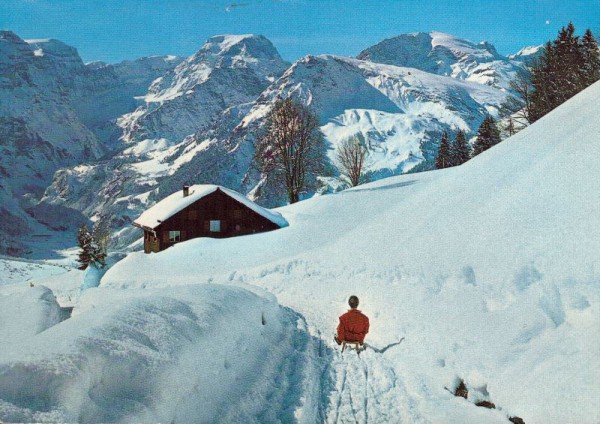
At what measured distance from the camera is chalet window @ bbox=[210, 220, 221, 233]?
37312mm

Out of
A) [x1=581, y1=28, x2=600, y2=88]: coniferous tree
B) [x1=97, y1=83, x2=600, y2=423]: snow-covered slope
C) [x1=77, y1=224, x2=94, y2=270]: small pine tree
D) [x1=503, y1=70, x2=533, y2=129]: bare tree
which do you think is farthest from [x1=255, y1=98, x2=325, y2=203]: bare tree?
[x1=77, y1=224, x2=94, y2=270]: small pine tree

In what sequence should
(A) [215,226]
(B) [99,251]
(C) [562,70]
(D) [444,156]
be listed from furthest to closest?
(D) [444,156], (B) [99,251], (C) [562,70], (A) [215,226]

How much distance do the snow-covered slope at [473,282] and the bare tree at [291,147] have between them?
1301cm

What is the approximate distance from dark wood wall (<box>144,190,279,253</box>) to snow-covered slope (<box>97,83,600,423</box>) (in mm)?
13370

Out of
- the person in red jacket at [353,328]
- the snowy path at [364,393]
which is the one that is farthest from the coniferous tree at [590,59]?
the snowy path at [364,393]

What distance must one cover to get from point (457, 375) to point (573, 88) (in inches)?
1609

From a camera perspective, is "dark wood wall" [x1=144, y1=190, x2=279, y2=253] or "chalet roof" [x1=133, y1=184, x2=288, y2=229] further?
"dark wood wall" [x1=144, y1=190, x2=279, y2=253]

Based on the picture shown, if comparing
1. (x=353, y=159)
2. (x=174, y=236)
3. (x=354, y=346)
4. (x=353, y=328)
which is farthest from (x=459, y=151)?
(x=353, y=328)

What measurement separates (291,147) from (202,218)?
978cm

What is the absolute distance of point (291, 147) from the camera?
3447 centimetres

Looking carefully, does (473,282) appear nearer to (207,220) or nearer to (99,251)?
(207,220)

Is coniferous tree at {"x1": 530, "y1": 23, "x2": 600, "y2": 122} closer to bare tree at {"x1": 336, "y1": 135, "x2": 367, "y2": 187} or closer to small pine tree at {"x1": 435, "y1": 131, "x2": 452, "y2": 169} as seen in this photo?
bare tree at {"x1": 336, "y1": 135, "x2": 367, "y2": 187}

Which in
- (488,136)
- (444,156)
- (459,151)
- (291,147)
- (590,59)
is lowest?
(291,147)

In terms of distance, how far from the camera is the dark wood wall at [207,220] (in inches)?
1432
